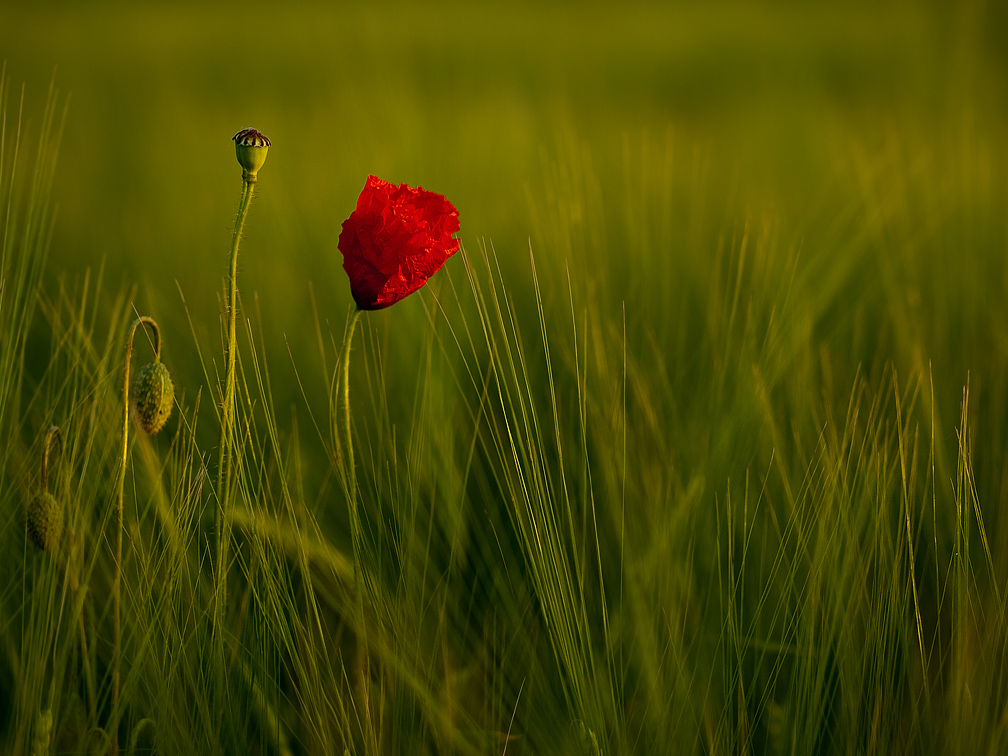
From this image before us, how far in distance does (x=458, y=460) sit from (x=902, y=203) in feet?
2.75

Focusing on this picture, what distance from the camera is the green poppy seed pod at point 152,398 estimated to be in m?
0.51

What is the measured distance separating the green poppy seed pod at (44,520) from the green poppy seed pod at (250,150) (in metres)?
0.23

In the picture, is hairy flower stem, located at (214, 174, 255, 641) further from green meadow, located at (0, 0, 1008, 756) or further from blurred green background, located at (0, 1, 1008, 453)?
blurred green background, located at (0, 1, 1008, 453)

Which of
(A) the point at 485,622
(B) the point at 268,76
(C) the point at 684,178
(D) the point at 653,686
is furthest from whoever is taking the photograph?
(B) the point at 268,76

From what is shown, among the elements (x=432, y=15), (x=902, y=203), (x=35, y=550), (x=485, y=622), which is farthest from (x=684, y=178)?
(x=432, y=15)

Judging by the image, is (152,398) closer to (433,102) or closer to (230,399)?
(230,399)

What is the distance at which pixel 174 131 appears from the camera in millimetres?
1714

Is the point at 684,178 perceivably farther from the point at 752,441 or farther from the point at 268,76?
the point at 268,76

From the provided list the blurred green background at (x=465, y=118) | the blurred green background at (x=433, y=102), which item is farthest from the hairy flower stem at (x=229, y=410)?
the blurred green background at (x=433, y=102)

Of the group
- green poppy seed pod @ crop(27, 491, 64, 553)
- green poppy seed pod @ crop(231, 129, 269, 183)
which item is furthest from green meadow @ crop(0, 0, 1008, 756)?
green poppy seed pod @ crop(231, 129, 269, 183)

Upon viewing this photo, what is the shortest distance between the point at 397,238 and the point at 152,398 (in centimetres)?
19

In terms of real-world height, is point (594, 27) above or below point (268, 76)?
above

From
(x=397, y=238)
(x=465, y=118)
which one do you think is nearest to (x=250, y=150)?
(x=397, y=238)

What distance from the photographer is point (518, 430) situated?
1.51 ft
